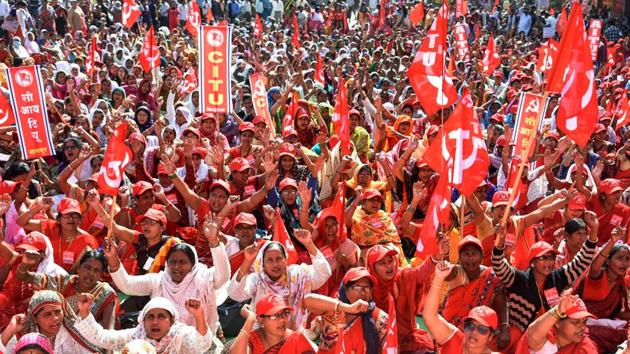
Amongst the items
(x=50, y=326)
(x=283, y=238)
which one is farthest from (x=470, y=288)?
(x=50, y=326)

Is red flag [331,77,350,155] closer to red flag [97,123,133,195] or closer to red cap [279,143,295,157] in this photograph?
red cap [279,143,295,157]

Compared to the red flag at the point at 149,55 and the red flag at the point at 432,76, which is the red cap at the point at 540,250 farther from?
the red flag at the point at 149,55

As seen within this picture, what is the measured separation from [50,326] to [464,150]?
294cm

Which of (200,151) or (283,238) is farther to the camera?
(200,151)

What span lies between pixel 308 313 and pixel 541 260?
1.51m

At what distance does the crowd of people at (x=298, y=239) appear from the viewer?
469cm

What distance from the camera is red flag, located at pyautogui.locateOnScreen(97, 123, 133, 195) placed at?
253 inches

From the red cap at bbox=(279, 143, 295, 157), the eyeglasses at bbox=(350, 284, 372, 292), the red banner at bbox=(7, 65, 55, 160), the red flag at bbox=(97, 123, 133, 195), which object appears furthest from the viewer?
the red cap at bbox=(279, 143, 295, 157)

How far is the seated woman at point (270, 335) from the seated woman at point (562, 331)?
117 centimetres

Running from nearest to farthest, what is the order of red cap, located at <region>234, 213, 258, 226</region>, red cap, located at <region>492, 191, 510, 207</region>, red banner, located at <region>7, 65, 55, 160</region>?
red cap, located at <region>234, 213, 258, 226</region>
red cap, located at <region>492, 191, 510, 207</region>
red banner, located at <region>7, 65, 55, 160</region>

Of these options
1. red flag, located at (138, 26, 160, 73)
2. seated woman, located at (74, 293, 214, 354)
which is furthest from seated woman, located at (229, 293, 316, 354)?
red flag, located at (138, 26, 160, 73)

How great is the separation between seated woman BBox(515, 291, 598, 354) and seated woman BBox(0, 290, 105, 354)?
8.04 ft

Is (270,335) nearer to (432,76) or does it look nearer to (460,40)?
(432,76)

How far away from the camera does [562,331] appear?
15.0 feet
